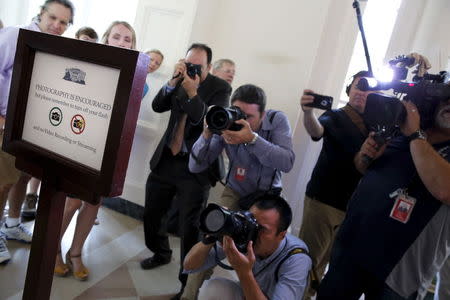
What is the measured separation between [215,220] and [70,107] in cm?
56

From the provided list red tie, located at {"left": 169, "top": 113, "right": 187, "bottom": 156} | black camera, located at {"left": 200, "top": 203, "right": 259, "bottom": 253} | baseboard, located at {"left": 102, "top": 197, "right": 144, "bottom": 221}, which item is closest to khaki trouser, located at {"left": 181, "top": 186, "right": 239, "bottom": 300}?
red tie, located at {"left": 169, "top": 113, "right": 187, "bottom": 156}

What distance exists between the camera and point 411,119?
115 cm

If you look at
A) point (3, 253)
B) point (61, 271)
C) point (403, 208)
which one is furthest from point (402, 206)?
point (3, 253)

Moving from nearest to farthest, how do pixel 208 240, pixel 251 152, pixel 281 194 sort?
1. pixel 208 240
2. pixel 251 152
3. pixel 281 194

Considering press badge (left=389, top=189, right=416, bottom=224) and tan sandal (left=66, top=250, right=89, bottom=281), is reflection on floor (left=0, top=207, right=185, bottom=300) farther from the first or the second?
press badge (left=389, top=189, right=416, bottom=224)

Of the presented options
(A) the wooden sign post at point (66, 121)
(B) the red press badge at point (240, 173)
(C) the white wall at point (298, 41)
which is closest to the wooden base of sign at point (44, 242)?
(A) the wooden sign post at point (66, 121)

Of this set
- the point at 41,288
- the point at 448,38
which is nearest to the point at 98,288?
the point at 41,288

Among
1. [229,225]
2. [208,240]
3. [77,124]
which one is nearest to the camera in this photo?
[77,124]

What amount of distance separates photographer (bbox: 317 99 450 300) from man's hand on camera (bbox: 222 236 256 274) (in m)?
0.43

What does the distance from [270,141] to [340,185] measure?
49cm

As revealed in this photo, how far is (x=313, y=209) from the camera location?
1947 mm

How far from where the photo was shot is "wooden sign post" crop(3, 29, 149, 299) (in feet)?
2.53

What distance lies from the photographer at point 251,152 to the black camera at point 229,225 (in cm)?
44

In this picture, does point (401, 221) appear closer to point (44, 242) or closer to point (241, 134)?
point (241, 134)
